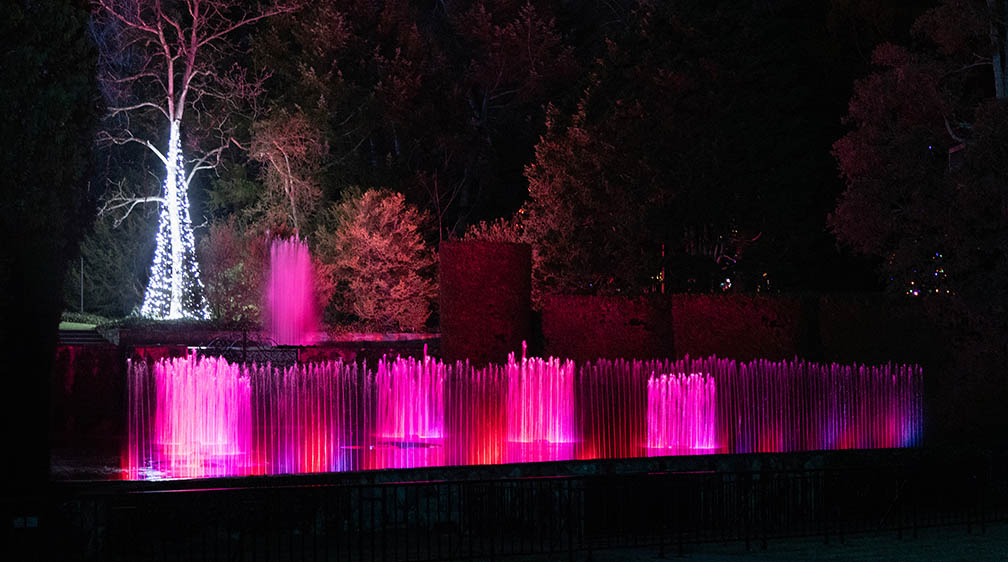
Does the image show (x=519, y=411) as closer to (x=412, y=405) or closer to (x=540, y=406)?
(x=540, y=406)

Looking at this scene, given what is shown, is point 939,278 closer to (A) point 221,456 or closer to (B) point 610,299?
(B) point 610,299

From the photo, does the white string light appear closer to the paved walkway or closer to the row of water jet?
the row of water jet

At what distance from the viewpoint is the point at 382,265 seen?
34.3 m

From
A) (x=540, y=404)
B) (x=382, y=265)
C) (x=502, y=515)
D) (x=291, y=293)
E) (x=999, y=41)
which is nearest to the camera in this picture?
(x=502, y=515)

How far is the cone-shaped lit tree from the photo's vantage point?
34.2 m

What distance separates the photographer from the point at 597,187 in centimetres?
2916

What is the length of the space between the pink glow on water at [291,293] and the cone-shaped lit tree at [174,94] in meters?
2.15

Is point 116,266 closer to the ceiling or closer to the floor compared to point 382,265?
closer to the ceiling

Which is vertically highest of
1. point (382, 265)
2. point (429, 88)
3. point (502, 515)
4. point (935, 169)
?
point (429, 88)

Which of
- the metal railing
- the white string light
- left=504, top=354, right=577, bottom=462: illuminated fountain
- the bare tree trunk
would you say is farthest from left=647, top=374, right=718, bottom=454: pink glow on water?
the white string light

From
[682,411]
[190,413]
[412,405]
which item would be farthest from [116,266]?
[682,411]

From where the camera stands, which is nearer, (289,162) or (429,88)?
(289,162)

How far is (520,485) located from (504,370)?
324 inches

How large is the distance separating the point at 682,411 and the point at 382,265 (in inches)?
675
